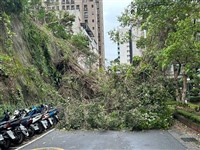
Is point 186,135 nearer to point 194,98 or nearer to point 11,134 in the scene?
point 11,134

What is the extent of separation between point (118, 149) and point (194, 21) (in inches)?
242

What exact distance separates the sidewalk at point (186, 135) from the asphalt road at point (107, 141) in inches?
7.5

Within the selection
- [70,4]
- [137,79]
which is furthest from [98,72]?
[70,4]

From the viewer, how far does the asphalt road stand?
7857 millimetres

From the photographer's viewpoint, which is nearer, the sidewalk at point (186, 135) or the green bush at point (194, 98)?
the sidewalk at point (186, 135)

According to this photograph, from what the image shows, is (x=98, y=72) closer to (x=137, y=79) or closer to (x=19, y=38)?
(x=137, y=79)

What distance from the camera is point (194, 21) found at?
34.5 ft

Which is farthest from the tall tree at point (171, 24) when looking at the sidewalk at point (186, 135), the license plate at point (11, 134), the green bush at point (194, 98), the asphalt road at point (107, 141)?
the green bush at point (194, 98)

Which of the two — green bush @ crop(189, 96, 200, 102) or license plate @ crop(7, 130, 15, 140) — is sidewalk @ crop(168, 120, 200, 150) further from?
green bush @ crop(189, 96, 200, 102)

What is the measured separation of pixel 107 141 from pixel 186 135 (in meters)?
2.96

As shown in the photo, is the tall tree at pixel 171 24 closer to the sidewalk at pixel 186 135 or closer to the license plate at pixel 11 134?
the sidewalk at pixel 186 135

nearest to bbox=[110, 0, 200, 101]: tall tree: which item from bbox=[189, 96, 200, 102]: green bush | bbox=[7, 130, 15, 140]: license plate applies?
bbox=[7, 130, 15, 140]: license plate

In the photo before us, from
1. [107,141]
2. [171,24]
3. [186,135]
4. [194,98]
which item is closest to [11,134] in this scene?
[107,141]

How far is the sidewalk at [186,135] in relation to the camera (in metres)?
7.87
